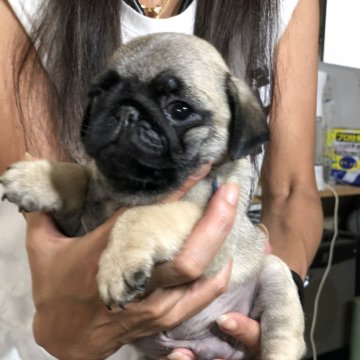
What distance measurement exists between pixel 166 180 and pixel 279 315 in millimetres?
322

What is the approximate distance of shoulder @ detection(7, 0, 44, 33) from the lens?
111cm

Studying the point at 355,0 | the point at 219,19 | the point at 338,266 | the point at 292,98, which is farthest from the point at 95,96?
the point at 355,0

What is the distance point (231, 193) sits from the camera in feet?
2.86

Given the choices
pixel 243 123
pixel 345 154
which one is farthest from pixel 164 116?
pixel 345 154

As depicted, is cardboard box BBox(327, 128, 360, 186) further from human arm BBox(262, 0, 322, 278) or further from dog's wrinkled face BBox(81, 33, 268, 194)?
dog's wrinkled face BBox(81, 33, 268, 194)

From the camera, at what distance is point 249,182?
1026mm

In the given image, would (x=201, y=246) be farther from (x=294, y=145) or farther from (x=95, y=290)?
(x=294, y=145)

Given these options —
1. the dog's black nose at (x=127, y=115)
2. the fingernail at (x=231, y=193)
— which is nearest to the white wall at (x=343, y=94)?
the fingernail at (x=231, y=193)

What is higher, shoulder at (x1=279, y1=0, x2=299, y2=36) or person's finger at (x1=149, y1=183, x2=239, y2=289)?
shoulder at (x1=279, y1=0, x2=299, y2=36)

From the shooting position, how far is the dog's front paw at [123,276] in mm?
726

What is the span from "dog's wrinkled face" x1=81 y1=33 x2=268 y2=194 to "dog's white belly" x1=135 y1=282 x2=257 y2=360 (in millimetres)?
243

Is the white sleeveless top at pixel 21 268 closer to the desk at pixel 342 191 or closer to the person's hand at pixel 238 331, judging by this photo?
the person's hand at pixel 238 331

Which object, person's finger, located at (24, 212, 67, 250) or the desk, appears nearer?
person's finger, located at (24, 212, 67, 250)

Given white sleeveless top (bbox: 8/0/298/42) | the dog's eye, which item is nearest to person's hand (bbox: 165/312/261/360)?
the dog's eye
